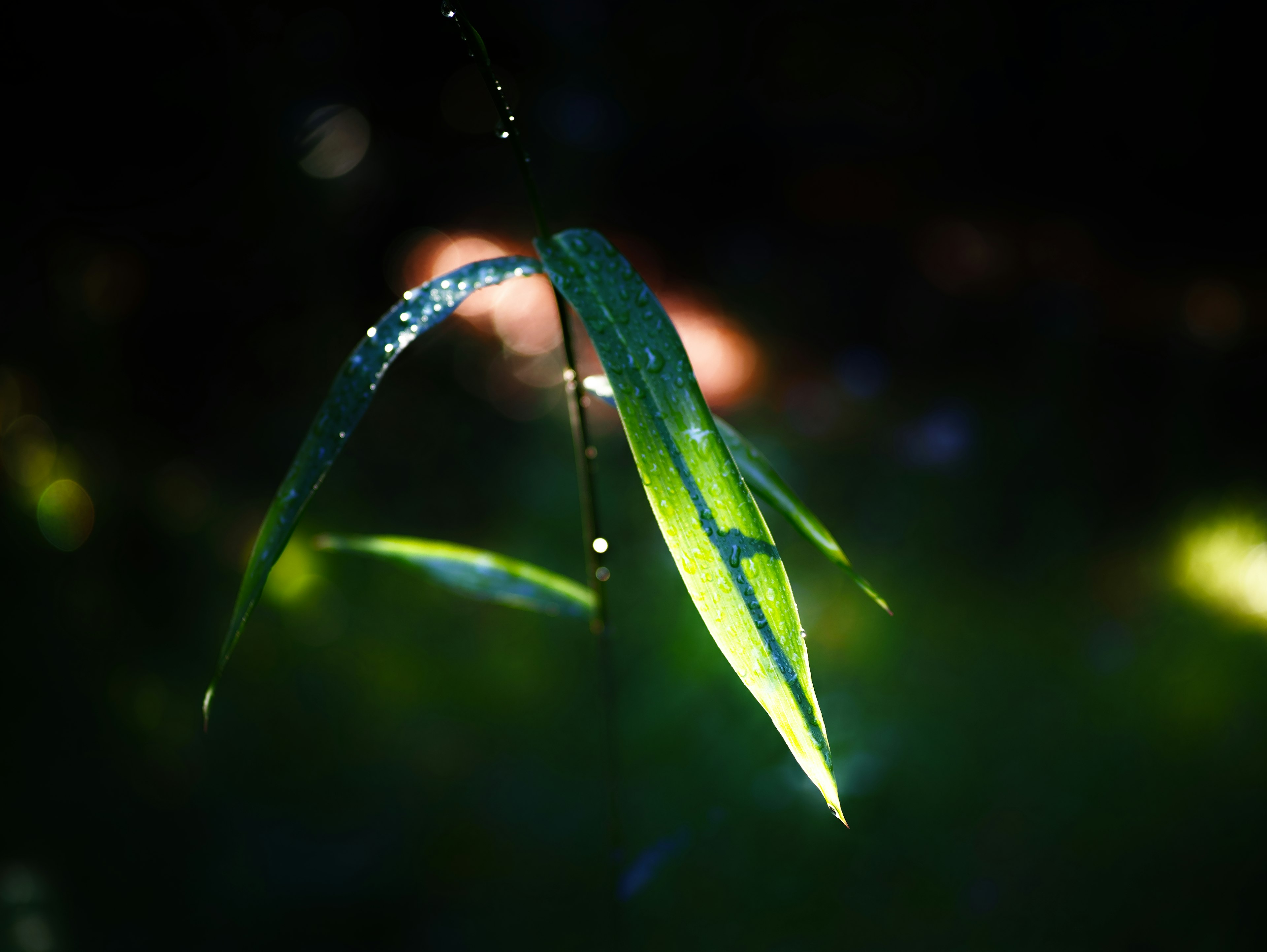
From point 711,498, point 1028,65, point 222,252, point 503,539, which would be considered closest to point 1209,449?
point 1028,65

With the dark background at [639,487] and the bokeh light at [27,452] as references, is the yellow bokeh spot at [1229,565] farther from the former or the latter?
the bokeh light at [27,452]

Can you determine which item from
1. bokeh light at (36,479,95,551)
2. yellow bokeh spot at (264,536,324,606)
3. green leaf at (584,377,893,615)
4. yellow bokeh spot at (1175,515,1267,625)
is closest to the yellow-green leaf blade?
green leaf at (584,377,893,615)

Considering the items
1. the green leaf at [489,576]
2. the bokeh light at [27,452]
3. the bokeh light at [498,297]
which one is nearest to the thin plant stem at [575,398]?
the green leaf at [489,576]

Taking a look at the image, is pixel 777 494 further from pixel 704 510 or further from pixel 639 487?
pixel 639 487

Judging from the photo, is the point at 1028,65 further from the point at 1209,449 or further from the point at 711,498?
the point at 711,498

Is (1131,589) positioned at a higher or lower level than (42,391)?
lower

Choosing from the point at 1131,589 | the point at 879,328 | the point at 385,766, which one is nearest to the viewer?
the point at 385,766

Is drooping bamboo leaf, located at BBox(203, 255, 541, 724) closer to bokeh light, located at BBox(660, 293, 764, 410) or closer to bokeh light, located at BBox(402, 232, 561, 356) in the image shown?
bokeh light, located at BBox(660, 293, 764, 410)
